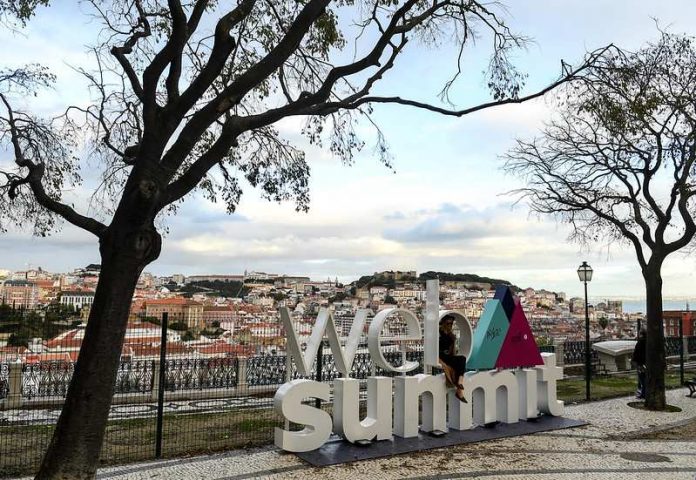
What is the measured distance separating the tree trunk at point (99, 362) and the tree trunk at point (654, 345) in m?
11.9

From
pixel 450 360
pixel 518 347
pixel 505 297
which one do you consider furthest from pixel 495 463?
pixel 505 297

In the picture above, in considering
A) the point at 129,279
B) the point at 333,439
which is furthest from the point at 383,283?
the point at 129,279

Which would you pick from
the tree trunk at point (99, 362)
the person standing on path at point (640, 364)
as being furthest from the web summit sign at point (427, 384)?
the person standing on path at point (640, 364)

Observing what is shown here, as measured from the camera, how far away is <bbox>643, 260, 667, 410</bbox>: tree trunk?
13484 mm

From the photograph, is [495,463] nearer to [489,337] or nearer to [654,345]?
[489,337]

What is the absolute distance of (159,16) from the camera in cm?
934

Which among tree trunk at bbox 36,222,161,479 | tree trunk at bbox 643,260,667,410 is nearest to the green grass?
tree trunk at bbox 643,260,667,410

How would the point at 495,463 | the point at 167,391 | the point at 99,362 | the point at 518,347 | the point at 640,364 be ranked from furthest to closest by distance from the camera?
1. the point at 167,391
2. the point at 640,364
3. the point at 518,347
4. the point at 495,463
5. the point at 99,362

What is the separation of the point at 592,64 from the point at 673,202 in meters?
6.66

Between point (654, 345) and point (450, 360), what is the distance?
5.82 m

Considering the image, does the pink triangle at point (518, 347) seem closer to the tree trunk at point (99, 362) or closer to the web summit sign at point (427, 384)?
the web summit sign at point (427, 384)

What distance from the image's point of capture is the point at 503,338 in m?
11.8

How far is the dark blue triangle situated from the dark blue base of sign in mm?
2132

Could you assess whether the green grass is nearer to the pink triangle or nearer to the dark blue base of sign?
the pink triangle
